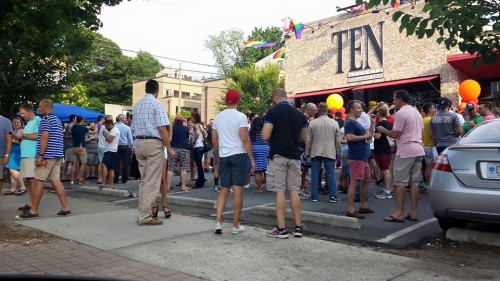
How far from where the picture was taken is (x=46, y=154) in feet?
22.0

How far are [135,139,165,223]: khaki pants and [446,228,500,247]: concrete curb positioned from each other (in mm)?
3922

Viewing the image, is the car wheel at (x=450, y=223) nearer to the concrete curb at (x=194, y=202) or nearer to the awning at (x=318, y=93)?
the concrete curb at (x=194, y=202)

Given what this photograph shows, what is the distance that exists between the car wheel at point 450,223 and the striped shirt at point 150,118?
12.8 ft

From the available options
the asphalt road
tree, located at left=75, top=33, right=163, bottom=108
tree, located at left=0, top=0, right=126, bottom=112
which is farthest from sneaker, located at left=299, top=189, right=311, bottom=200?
tree, located at left=75, top=33, right=163, bottom=108

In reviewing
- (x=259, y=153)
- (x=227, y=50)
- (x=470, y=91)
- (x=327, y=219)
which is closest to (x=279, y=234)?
(x=327, y=219)

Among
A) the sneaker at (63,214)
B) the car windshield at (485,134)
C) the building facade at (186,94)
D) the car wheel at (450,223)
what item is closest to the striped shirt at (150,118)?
the sneaker at (63,214)

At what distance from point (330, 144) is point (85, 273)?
4.95 meters

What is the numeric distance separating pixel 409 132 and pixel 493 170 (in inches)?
56.5

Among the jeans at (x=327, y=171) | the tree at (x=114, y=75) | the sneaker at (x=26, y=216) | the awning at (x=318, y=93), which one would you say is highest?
the tree at (x=114, y=75)

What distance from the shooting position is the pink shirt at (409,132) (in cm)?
605

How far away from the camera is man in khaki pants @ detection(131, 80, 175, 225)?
6.14m

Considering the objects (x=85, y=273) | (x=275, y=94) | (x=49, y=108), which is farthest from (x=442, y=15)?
(x=49, y=108)

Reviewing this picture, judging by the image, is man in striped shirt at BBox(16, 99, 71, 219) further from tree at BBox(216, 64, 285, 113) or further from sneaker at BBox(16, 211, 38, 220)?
tree at BBox(216, 64, 285, 113)

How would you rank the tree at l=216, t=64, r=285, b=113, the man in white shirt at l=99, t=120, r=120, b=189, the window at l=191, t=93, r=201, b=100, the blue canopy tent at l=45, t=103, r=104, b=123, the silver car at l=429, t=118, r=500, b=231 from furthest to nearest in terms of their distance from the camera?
the window at l=191, t=93, r=201, b=100, the tree at l=216, t=64, r=285, b=113, the blue canopy tent at l=45, t=103, r=104, b=123, the man in white shirt at l=99, t=120, r=120, b=189, the silver car at l=429, t=118, r=500, b=231
